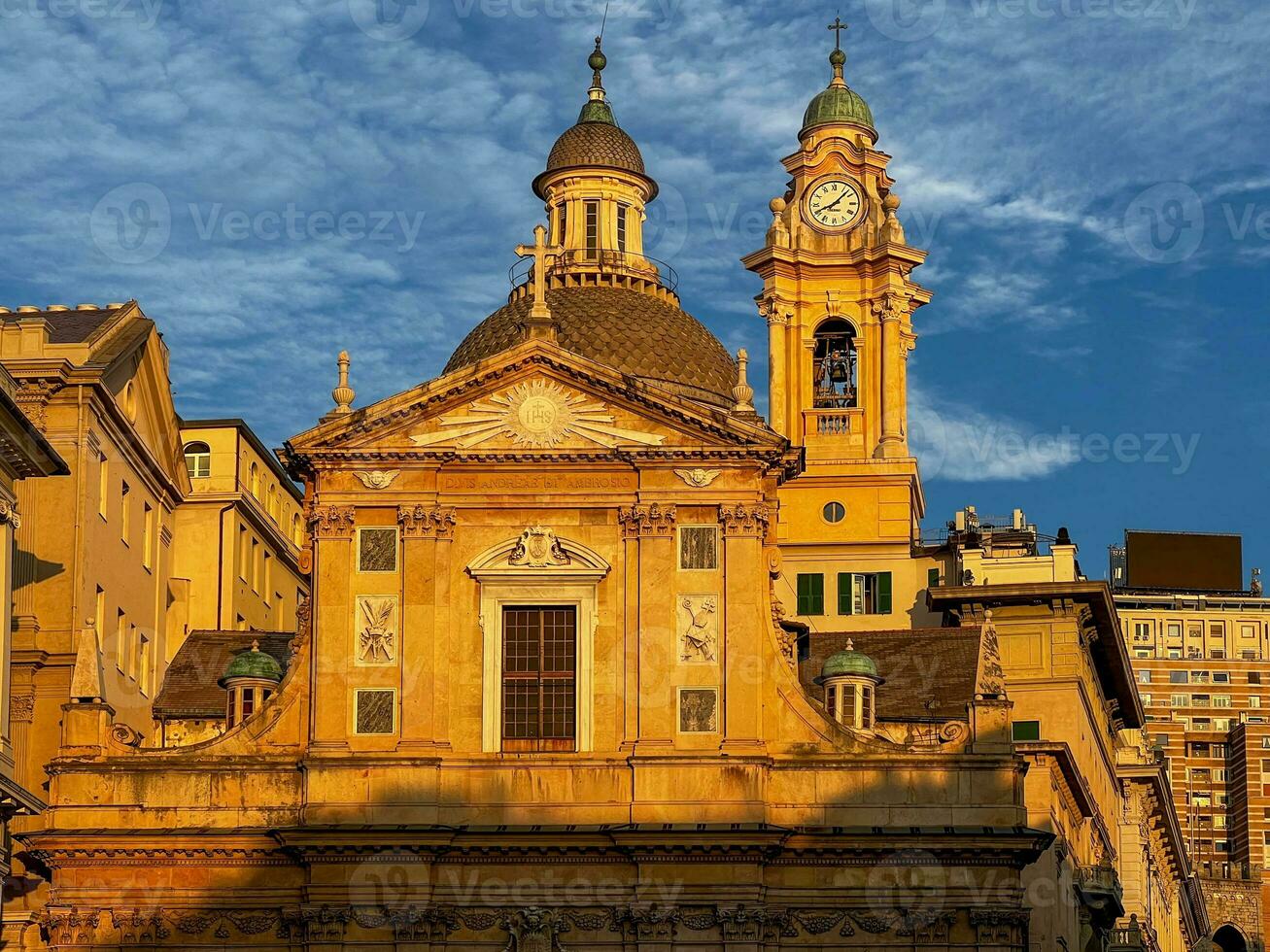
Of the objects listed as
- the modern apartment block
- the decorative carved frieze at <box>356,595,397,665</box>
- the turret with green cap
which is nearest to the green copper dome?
the turret with green cap

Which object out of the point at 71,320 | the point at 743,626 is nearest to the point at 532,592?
the point at 743,626

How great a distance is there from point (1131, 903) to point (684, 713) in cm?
3708

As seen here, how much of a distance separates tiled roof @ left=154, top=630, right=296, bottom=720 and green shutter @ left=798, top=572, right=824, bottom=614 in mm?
22461

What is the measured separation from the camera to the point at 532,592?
6353 cm

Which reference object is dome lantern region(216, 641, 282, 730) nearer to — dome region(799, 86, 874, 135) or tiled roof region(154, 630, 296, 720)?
tiled roof region(154, 630, 296, 720)

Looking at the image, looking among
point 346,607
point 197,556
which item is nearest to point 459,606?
point 346,607

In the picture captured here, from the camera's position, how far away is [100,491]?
2707 inches

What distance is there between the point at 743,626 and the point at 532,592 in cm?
512

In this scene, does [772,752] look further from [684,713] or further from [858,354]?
[858,354]

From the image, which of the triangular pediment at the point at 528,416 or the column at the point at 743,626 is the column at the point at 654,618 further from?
the triangular pediment at the point at 528,416

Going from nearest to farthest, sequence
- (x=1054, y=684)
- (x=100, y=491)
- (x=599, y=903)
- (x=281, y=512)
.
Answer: (x=599, y=903) < (x=100, y=491) < (x=1054, y=684) < (x=281, y=512)

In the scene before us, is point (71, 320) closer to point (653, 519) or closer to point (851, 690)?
point (653, 519)

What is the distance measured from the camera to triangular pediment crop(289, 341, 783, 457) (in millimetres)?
63406

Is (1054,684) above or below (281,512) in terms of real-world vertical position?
below
